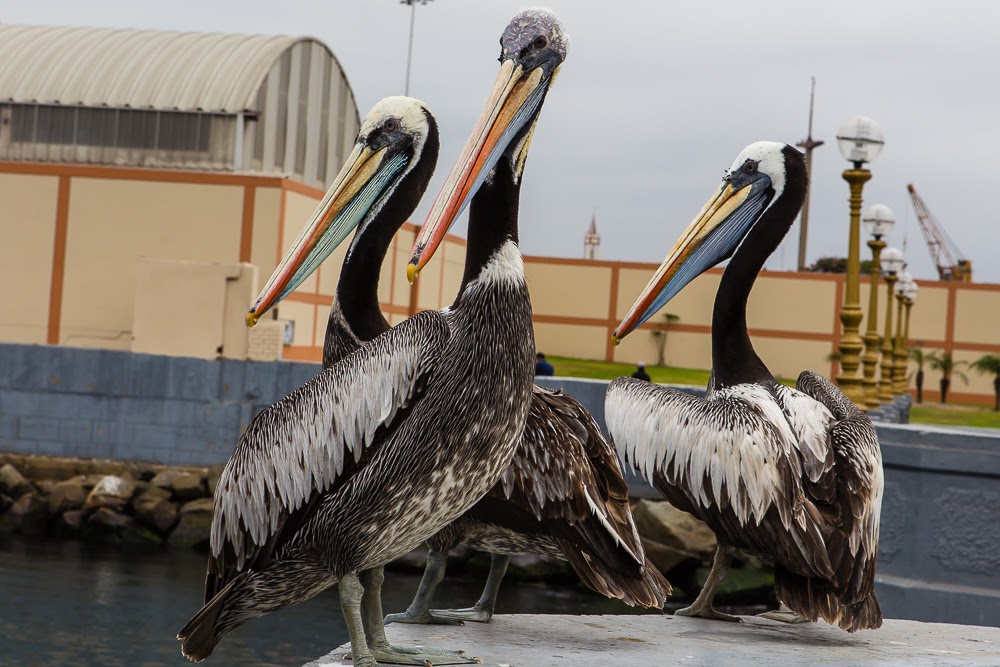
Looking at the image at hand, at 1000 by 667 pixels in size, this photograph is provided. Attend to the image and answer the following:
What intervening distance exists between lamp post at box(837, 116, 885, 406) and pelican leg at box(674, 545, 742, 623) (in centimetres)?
676

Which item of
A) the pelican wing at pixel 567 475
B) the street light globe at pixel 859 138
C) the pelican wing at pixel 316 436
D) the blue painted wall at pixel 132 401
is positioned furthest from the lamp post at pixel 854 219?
the pelican wing at pixel 316 436

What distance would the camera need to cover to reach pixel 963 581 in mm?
8539

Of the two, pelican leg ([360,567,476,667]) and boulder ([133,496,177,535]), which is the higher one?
pelican leg ([360,567,476,667])

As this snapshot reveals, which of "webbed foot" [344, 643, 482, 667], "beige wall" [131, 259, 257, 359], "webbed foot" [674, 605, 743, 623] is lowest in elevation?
"webbed foot" [674, 605, 743, 623]

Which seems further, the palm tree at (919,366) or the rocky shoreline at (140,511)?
the palm tree at (919,366)

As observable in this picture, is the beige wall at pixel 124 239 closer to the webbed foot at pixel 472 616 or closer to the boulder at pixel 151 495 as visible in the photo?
the boulder at pixel 151 495

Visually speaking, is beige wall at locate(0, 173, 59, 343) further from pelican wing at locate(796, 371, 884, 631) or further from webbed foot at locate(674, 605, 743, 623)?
pelican wing at locate(796, 371, 884, 631)

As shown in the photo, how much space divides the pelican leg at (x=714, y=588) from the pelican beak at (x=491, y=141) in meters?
2.06

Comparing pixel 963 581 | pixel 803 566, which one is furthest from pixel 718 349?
pixel 963 581

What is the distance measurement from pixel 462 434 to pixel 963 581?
6268 millimetres

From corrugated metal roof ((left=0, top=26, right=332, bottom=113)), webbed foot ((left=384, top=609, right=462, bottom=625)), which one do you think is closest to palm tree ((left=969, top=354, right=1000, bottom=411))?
corrugated metal roof ((left=0, top=26, right=332, bottom=113))

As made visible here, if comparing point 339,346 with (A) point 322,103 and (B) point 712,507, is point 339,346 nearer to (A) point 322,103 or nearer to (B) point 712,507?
(B) point 712,507

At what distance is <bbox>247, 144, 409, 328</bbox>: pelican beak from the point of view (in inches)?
170

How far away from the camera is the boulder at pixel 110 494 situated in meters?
14.8
